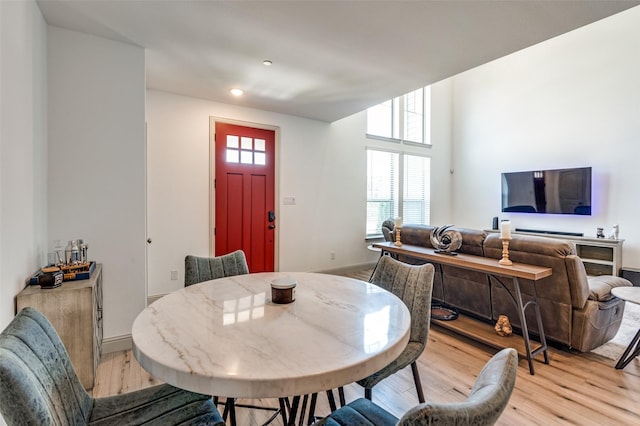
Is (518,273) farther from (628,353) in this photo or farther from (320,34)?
(320,34)

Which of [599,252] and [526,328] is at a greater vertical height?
[599,252]

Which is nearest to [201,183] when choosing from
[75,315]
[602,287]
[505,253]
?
[75,315]

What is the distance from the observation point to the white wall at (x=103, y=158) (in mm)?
2279

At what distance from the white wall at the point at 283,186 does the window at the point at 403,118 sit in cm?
43

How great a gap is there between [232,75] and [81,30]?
1.21 meters

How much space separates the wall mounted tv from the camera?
490 cm

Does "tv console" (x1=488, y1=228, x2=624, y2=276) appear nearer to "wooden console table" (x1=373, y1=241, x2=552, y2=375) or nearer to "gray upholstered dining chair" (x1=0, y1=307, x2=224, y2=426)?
"wooden console table" (x1=373, y1=241, x2=552, y2=375)

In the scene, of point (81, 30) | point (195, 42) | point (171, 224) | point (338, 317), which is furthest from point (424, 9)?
point (171, 224)

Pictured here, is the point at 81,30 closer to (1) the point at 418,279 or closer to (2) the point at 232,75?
(2) the point at 232,75

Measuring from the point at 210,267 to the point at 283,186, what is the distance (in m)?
2.51

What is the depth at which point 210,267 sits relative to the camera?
2.03 meters

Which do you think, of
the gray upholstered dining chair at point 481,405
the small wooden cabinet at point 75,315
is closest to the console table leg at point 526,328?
the gray upholstered dining chair at point 481,405

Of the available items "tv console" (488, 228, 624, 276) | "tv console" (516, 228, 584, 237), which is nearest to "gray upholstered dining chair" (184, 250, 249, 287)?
"tv console" (488, 228, 624, 276)

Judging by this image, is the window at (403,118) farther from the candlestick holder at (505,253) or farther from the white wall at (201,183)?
the candlestick holder at (505,253)
